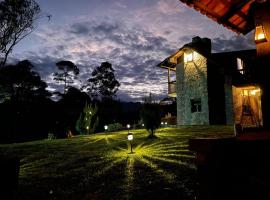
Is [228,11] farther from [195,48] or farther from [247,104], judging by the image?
[195,48]

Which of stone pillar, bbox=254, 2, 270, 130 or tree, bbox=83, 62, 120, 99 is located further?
tree, bbox=83, 62, 120, 99

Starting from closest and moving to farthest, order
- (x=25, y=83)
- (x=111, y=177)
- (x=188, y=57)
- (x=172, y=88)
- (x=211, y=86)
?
(x=111, y=177)
(x=211, y=86)
(x=188, y=57)
(x=172, y=88)
(x=25, y=83)

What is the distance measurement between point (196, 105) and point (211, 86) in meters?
2.23

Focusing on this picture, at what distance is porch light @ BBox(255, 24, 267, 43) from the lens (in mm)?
5348

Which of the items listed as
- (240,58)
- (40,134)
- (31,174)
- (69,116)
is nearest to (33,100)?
(69,116)

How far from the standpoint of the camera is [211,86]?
78.5ft

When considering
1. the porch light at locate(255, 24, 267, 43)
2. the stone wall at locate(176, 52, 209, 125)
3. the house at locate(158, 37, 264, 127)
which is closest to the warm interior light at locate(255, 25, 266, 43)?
the porch light at locate(255, 24, 267, 43)

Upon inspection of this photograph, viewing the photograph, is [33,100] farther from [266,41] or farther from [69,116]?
[266,41]

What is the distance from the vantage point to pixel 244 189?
2.57 metres

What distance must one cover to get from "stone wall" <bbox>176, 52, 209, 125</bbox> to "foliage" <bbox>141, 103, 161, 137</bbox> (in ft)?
31.5

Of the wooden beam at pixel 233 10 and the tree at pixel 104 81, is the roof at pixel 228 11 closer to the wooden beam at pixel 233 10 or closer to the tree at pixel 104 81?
the wooden beam at pixel 233 10

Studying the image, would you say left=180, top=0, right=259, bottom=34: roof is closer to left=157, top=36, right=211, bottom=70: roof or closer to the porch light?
the porch light

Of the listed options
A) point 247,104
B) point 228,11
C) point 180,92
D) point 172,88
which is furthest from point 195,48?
point 228,11

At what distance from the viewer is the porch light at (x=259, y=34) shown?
17.5ft
